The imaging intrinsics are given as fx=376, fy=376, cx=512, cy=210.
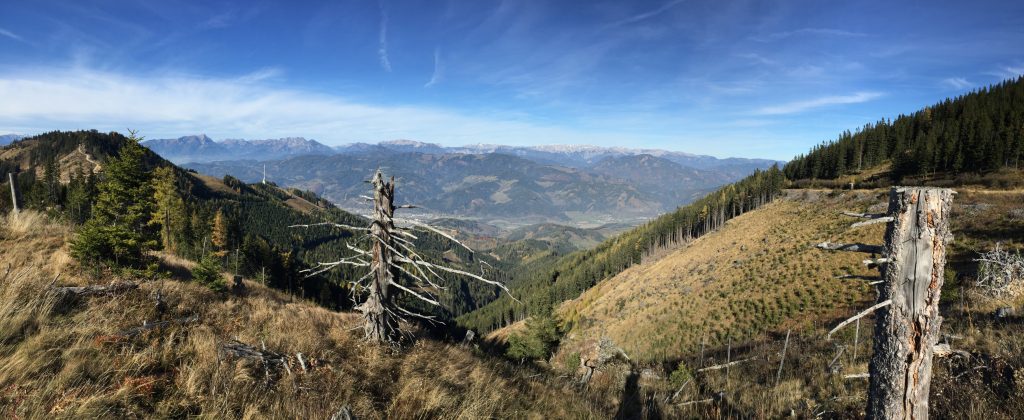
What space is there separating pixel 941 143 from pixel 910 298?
105782mm

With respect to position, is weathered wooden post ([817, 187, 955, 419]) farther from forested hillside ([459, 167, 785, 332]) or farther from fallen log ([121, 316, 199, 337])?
forested hillside ([459, 167, 785, 332])

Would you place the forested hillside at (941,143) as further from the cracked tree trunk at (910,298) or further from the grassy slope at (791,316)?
the cracked tree trunk at (910,298)

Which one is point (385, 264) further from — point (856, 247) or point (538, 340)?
point (538, 340)

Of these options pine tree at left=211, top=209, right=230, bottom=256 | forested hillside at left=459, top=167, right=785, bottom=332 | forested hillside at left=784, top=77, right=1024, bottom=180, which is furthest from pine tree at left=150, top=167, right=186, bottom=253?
forested hillside at left=784, top=77, right=1024, bottom=180

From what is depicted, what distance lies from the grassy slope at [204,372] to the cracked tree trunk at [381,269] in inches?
19.7

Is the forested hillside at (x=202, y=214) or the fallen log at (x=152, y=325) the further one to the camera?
the forested hillside at (x=202, y=214)

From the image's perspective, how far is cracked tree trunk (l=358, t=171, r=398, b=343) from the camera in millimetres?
8047

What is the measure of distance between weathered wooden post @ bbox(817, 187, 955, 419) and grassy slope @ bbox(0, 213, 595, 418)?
3844 millimetres

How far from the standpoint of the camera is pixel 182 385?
180 inches

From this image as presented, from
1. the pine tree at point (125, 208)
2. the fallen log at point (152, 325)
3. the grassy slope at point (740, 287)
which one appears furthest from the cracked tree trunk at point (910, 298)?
the pine tree at point (125, 208)

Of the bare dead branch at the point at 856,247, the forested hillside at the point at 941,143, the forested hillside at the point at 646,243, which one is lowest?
the forested hillside at the point at 646,243

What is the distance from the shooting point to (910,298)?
3973 millimetres

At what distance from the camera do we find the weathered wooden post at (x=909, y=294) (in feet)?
12.6

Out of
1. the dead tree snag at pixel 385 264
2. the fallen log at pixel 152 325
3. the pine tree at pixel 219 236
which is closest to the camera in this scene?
the fallen log at pixel 152 325
